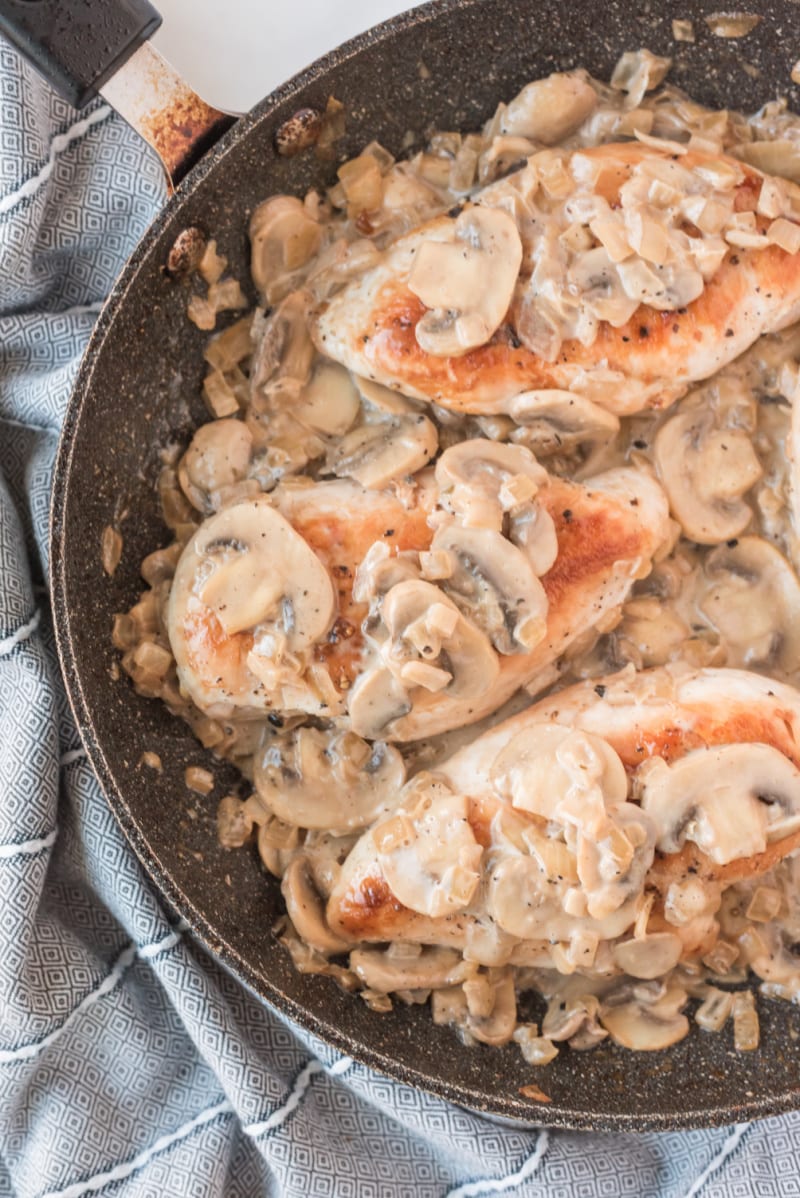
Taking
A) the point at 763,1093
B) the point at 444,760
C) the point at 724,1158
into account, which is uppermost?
the point at 444,760

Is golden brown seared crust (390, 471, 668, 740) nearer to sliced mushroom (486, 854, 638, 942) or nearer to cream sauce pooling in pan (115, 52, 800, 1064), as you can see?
cream sauce pooling in pan (115, 52, 800, 1064)

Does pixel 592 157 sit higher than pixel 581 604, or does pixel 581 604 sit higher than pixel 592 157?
pixel 592 157

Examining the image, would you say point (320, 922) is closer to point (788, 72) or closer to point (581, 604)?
point (581, 604)

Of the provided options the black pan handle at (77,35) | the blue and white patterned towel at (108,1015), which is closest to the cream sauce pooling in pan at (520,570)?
the blue and white patterned towel at (108,1015)

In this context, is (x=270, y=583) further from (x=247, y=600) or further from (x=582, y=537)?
(x=582, y=537)

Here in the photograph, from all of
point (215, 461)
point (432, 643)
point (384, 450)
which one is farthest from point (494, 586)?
point (215, 461)

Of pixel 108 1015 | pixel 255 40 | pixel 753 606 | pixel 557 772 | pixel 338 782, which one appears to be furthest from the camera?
pixel 255 40

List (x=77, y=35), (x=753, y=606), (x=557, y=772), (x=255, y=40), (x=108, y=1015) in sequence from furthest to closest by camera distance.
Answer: (x=255, y=40) → (x=108, y=1015) → (x=753, y=606) → (x=557, y=772) → (x=77, y=35)

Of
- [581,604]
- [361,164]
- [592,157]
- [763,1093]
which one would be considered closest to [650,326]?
[592,157]
